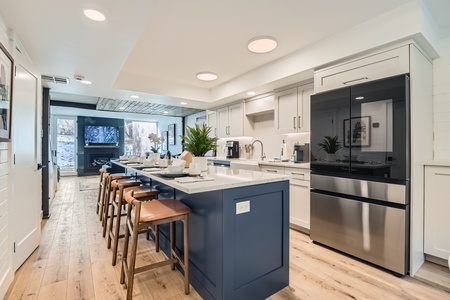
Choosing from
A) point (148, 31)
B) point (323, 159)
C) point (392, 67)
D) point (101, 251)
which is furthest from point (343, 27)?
point (101, 251)

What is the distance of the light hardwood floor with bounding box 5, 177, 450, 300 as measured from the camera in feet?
5.92

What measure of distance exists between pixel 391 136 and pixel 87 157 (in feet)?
32.9

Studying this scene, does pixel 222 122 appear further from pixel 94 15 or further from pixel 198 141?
pixel 94 15

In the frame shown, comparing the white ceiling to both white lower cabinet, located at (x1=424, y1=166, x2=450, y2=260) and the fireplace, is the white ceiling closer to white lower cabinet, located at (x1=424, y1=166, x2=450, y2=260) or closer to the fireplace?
white lower cabinet, located at (x1=424, y1=166, x2=450, y2=260)

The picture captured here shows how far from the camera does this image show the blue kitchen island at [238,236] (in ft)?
5.05

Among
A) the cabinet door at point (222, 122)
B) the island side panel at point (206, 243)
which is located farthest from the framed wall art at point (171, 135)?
the island side panel at point (206, 243)

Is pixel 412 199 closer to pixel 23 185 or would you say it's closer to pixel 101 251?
pixel 101 251

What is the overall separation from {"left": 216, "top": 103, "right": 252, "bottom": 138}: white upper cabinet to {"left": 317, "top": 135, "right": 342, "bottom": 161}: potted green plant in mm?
2138

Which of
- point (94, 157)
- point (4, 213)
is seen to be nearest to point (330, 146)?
point (4, 213)

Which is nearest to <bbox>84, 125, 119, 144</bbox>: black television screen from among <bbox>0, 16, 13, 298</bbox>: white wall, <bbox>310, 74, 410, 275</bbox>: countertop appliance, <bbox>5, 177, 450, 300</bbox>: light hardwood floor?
<bbox>5, 177, 450, 300</bbox>: light hardwood floor

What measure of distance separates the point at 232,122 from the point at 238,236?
3.56 metres

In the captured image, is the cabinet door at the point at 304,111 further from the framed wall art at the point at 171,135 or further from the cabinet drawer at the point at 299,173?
the framed wall art at the point at 171,135

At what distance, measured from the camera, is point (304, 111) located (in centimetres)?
332

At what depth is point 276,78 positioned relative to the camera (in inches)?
129
